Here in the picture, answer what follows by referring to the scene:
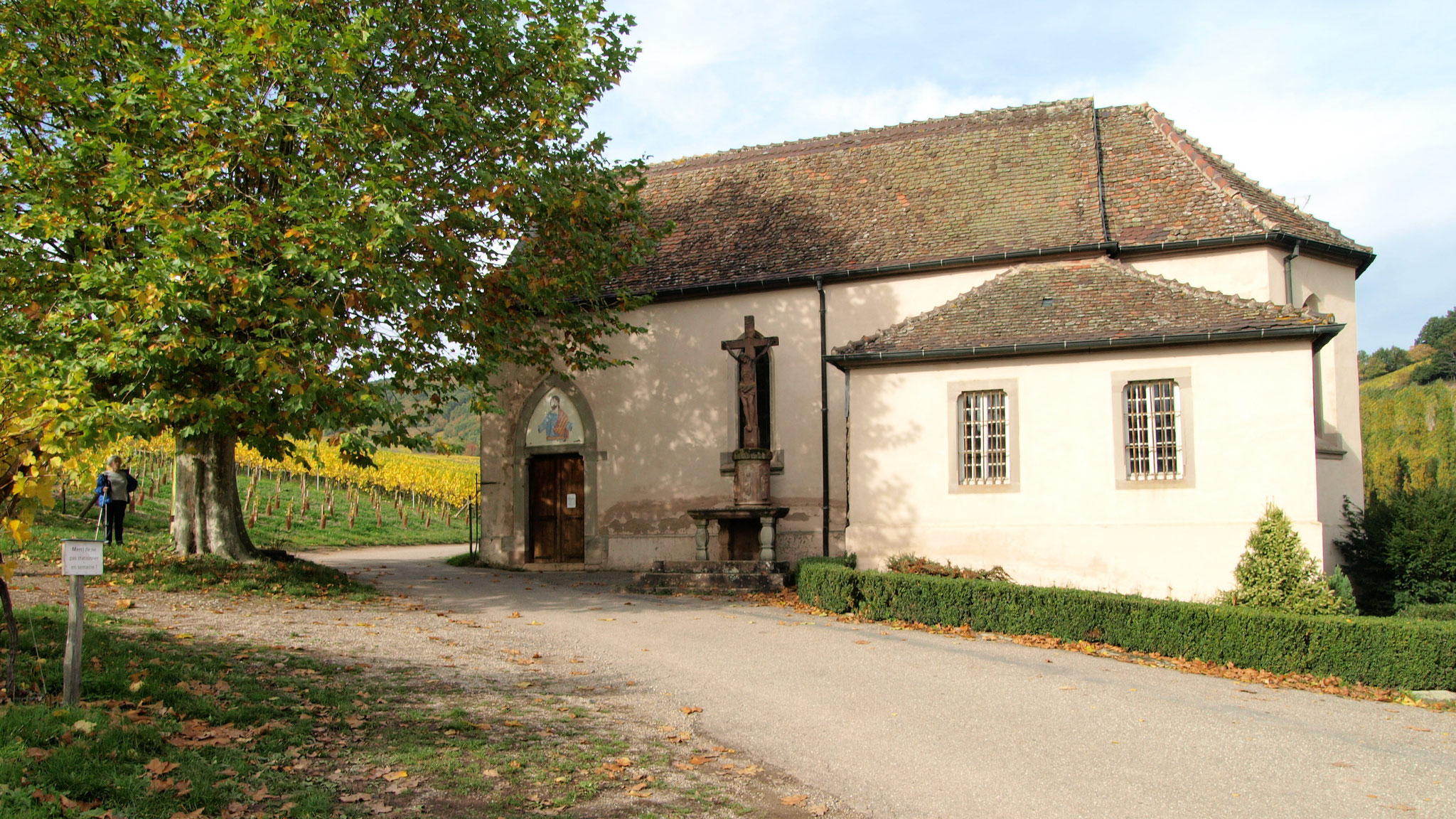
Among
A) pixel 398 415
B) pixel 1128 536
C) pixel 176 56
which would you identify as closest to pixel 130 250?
pixel 176 56

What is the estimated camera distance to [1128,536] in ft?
46.8

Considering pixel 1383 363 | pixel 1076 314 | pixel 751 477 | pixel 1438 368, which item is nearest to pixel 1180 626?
pixel 1076 314

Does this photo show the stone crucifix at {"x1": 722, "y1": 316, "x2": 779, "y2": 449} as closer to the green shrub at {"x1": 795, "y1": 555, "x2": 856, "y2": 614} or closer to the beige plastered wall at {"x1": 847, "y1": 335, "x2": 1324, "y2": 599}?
the beige plastered wall at {"x1": 847, "y1": 335, "x2": 1324, "y2": 599}

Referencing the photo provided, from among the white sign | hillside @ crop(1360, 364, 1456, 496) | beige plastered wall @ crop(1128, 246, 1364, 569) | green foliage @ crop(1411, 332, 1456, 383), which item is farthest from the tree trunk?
green foliage @ crop(1411, 332, 1456, 383)

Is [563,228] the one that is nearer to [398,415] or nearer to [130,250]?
[398,415]

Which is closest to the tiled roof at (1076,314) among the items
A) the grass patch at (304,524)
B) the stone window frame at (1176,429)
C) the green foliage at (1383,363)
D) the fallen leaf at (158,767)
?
the stone window frame at (1176,429)

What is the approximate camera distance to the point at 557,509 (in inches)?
835

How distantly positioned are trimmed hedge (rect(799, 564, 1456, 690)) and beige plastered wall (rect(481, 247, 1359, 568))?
4.86 meters

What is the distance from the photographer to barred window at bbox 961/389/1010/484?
15.2 m

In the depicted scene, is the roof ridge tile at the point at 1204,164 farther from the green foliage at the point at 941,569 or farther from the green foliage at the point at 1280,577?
the green foliage at the point at 941,569

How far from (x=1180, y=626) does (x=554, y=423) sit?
43.2ft

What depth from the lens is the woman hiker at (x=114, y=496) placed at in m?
17.2

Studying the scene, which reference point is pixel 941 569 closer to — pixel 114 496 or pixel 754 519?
pixel 754 519

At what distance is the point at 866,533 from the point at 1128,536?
3817 mm
